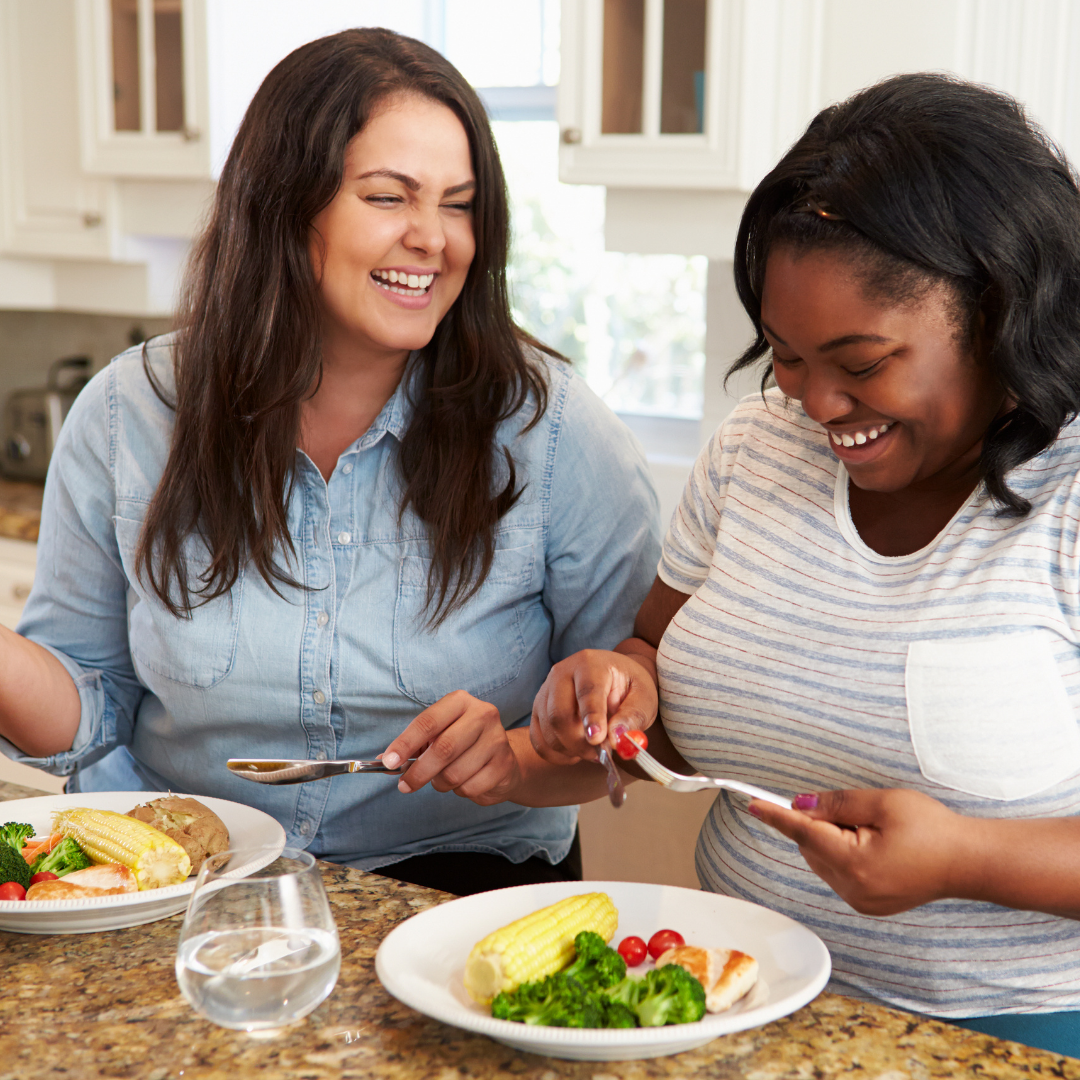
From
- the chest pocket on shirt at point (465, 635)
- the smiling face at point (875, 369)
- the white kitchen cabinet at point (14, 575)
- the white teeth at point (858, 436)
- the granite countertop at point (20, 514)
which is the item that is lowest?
the white kitchen cabinet at point (14, 575)

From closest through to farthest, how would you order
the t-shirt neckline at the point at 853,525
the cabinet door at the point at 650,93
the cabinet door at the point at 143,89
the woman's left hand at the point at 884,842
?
the woman's left hand at the point at 884,842 < the t-shirt neckline at the point at 853,525 < the cabinet door at the point at 650,93 < the cabinet door at the point at 143,89

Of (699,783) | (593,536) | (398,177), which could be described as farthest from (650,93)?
(699,783)

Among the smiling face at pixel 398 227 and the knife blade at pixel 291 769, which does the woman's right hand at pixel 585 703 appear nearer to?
the knife blade at pixel 291 769

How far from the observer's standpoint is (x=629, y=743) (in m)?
1.03

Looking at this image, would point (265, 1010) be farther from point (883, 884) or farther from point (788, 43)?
point (788, 43)

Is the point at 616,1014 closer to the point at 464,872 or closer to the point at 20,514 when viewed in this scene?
the point at 464,872

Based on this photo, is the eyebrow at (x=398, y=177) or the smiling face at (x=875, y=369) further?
the eyebrow at (x=398, y=177)

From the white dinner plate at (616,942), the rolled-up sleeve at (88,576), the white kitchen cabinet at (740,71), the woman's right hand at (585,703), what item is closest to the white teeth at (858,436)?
the woman's right hand at (585,703)

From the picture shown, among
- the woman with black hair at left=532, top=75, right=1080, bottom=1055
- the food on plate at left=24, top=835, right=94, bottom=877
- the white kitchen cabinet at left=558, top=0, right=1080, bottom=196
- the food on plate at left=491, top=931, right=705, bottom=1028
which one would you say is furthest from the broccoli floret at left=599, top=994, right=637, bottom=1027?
the white kitchen cabinet at left=558, top=0, right=1080, bottom=196

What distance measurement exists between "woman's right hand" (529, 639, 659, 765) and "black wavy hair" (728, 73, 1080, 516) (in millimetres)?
384

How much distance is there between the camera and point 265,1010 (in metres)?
0.77

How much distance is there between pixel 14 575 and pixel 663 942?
2.34 meters

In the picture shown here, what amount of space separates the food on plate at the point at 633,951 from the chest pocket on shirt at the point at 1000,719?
32 centimetres

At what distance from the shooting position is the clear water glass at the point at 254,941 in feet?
2.43
